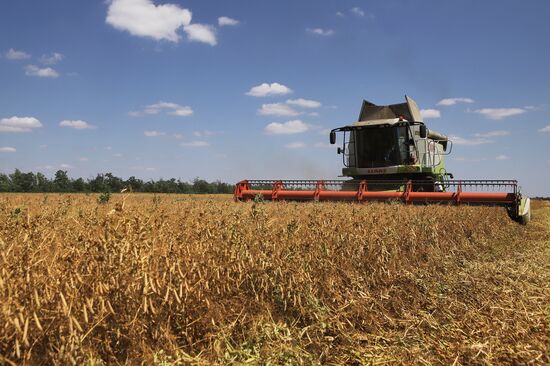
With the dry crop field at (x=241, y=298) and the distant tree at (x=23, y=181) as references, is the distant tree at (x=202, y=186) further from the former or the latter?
the dry crop field at (x=241, y=298)

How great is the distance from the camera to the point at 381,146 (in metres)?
13.4

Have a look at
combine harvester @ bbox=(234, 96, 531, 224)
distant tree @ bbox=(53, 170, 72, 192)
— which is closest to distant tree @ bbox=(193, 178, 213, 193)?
distant tree @ bbox=(53, 170, 72, 192)

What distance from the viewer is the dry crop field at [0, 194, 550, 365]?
90.4 inches

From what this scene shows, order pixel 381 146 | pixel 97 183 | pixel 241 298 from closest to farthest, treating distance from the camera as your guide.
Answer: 1. pixel 241 298
2. pixel 381 146
3. pixel 97 183

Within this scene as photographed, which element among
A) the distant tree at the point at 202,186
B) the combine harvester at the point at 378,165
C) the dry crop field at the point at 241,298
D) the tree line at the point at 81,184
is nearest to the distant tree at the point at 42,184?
the tree line at the point at 81,184

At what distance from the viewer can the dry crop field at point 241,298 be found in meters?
2.29

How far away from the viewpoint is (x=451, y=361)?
9.70ft

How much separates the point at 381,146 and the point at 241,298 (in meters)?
10.9

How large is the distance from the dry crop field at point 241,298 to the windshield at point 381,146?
322 inches

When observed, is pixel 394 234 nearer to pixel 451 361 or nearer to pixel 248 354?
pixel 451 361

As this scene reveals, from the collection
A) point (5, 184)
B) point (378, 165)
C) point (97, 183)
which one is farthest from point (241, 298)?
point (5, 184)

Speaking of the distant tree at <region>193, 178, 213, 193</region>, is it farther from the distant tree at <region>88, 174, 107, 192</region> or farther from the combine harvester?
the combine harvester

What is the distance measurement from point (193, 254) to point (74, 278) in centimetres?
80

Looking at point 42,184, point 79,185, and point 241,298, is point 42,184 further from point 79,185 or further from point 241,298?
point 241,298
